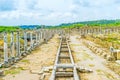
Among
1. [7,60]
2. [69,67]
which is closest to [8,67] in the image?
[7,60]

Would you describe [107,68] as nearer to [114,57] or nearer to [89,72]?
[89,72]

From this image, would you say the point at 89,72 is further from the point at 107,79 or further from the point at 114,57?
the point at 114,57

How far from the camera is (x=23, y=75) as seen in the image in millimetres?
10484

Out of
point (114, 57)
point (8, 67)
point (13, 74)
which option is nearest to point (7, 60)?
point (8, 67)

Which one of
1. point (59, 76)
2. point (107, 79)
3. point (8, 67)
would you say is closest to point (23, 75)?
point (59, 76)

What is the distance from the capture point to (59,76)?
1005cm

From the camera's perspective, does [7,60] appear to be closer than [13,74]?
No

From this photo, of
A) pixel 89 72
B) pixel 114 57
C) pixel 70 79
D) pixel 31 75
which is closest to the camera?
pixel 70 79

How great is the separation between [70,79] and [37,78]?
113 cm

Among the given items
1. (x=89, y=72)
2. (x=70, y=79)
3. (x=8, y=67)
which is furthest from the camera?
(x=8, y=67)

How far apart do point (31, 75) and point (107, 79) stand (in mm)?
2753

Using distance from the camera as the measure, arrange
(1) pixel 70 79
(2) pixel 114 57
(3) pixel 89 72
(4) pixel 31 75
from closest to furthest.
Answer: (1) pixel 70 79 → (4) pixel 31 75 → (3) pixel 89 72 → (2) pixel 114 57

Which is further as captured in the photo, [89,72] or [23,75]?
[89,72]

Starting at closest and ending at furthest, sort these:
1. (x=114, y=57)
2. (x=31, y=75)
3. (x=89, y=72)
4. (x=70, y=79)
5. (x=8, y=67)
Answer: (x=70, y=79) → (x=31, y=75) → (x=89, y=72) → (x=8, y=67) → (x=114, y=57)
